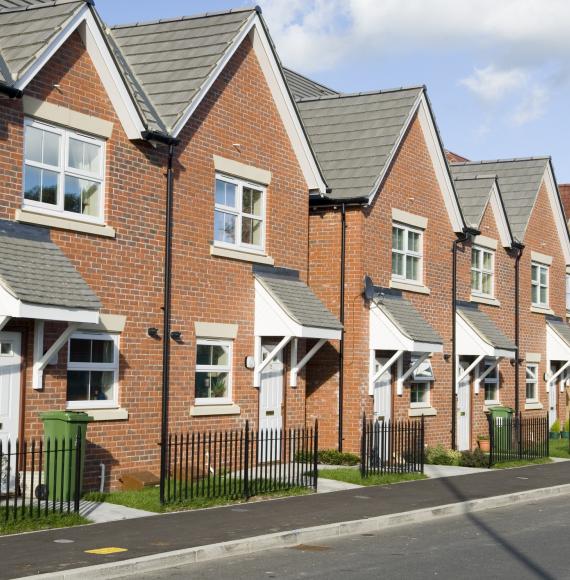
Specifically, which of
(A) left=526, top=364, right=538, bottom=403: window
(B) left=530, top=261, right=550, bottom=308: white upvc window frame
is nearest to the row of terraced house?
(A) left=526, top=364, right=538, bottom=403: window

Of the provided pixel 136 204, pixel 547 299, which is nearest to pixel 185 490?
pixel 136 204

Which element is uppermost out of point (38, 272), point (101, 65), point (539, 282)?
point (101, 65)

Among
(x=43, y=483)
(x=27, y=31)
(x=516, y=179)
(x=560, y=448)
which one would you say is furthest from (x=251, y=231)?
(x=516, y=179)

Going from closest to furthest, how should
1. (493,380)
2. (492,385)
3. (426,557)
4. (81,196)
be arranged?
1. (426,557)
2. (81,196)
3. (493,380)
4. (492,385)

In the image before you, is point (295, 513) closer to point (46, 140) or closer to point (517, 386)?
point (46, 140)

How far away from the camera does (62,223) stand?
1533cm

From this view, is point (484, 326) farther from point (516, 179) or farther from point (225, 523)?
point (225, 523)

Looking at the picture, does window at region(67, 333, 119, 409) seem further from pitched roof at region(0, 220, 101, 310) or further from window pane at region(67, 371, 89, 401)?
pitched roof at region(0, 220, 101, 310)

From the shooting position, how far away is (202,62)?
1856 cm

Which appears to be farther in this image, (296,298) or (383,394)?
(383,394)

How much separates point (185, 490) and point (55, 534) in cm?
316

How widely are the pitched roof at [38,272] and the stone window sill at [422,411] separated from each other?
10966mm

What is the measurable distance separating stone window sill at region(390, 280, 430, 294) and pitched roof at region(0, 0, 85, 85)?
406 inches

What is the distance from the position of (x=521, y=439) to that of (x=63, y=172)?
42.0 feet
